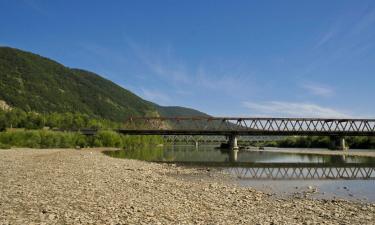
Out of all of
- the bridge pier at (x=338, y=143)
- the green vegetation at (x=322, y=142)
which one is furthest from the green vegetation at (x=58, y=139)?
the green vegetation at (x=322, y=142)

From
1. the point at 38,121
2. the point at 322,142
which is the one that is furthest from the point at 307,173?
the point at 38,121

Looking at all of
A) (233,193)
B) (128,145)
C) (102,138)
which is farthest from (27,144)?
(233,193)

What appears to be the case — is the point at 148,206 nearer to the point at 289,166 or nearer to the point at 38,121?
the point at 289,166

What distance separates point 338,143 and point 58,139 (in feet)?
289

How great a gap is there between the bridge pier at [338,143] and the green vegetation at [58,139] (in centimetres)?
6938

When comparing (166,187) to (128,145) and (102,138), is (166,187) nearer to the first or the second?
(102,138)

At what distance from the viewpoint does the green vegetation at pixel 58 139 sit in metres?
87.9

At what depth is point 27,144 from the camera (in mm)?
88812

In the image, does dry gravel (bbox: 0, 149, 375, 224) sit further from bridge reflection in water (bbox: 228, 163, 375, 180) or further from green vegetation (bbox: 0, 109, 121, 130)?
green vegetation (bbox: 0, 109, 121, 130)

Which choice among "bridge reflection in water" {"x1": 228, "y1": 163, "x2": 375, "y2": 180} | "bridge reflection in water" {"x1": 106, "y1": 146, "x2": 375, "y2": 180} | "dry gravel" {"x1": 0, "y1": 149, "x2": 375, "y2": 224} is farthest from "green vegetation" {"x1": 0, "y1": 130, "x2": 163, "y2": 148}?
"dry gravel" {"x1": 0, "y1": 149, "x2": 375, "y2": 224}

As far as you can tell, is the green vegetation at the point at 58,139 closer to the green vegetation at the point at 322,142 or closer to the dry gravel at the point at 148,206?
the dry gravel at the point at 148,206

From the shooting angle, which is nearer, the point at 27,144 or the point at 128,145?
the point at 27,144

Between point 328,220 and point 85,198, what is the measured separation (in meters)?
11.8

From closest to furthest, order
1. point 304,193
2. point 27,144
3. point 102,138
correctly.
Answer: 1. point 304,193
2. point 27,144
3. point 102,138
